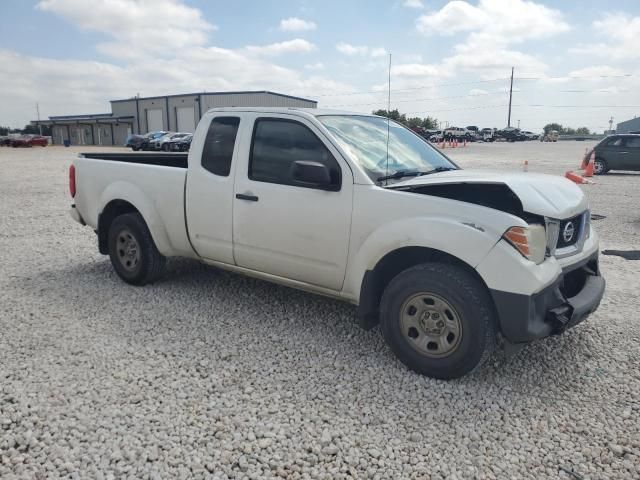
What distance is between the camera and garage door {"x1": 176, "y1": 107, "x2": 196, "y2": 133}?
58781mm

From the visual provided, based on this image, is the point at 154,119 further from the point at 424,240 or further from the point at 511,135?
the point at 424,240

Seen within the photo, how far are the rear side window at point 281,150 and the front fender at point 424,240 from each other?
2.33ft

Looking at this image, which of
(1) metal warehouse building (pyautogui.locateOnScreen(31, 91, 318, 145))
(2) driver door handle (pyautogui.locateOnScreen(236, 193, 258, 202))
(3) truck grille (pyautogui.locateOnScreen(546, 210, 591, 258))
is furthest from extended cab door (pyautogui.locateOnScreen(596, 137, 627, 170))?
(1) metal warehouse building (pyautogui.locateOnScreen(31, 91, 318, 145))

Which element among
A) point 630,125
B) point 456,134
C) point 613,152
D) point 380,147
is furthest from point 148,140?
point 630,125

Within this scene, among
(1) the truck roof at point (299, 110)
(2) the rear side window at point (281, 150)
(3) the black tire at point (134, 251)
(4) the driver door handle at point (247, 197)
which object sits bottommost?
(3) the black tire at point (134, 251)

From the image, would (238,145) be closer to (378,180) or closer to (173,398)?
(378,180)

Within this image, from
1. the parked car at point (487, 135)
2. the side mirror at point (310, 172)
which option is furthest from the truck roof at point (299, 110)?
the parked car at point (487, 135)

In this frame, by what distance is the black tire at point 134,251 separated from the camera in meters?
5.23

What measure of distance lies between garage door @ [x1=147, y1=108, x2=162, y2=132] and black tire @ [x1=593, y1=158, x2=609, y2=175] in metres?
54.0

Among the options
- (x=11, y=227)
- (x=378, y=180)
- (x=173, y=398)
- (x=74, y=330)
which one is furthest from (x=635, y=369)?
(x=11, y=227)

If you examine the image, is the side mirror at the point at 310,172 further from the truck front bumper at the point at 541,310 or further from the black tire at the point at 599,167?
the black tire at the point at 599,167

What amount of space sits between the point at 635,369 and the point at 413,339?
5.49 feet

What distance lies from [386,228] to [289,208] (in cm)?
88

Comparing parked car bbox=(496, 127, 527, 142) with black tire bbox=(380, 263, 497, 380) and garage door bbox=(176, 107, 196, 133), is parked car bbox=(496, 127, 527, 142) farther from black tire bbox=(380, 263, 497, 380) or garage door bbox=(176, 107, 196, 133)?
black tire bbox=(380, 263, 497, 380)
